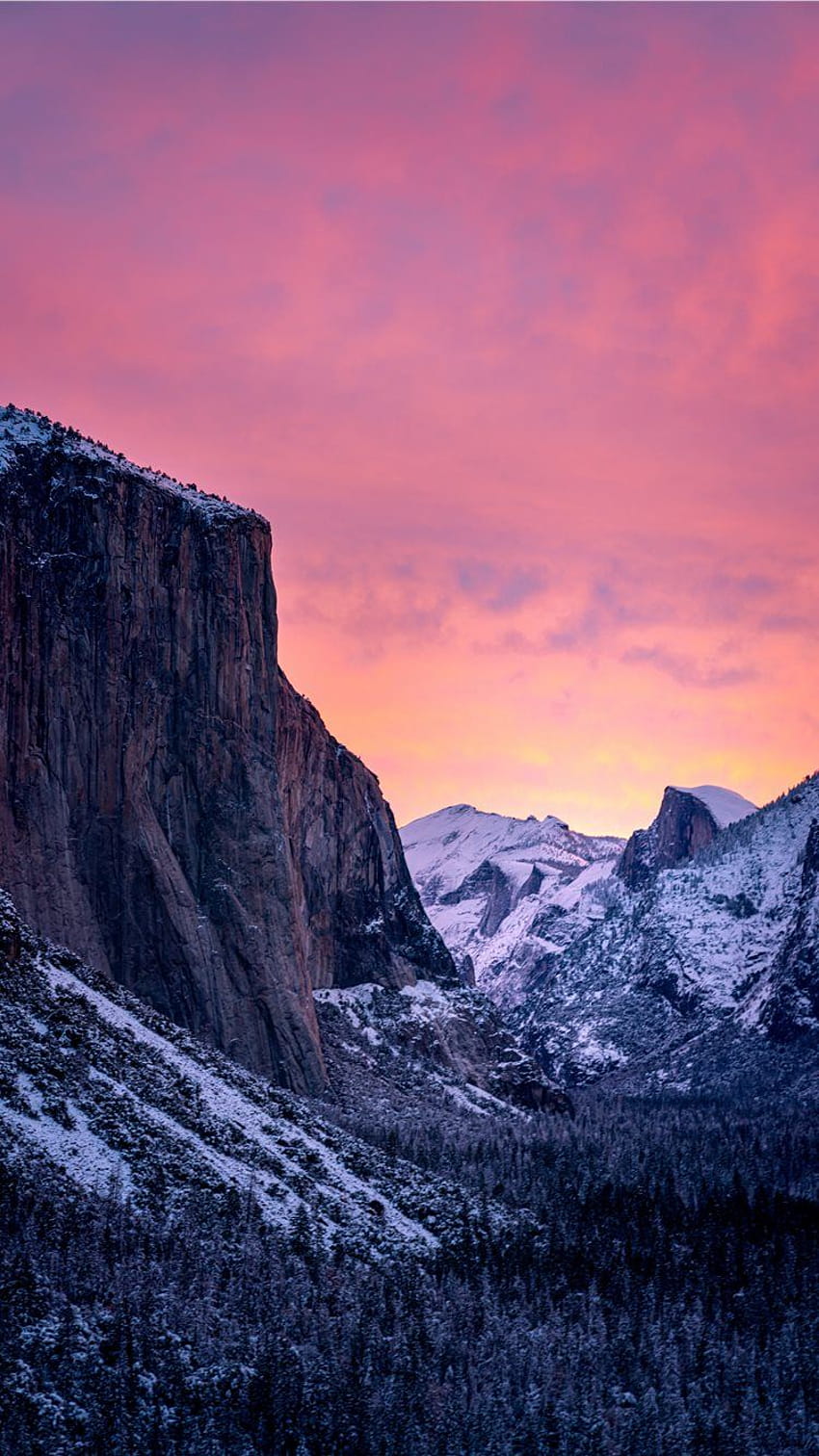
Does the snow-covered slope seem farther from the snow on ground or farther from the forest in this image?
the forest

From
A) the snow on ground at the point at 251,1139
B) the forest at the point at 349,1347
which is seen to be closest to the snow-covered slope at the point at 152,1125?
the snow on ground at the point at 251,1139

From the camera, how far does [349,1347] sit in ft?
447

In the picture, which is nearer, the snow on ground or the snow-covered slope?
the snow-covered slope

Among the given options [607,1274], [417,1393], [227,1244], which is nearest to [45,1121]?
[227,1244]

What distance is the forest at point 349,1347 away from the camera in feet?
388

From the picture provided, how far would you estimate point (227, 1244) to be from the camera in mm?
151250

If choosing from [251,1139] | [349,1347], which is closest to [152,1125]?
[251,1139]

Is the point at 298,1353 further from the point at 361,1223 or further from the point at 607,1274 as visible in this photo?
the point at 607,1274

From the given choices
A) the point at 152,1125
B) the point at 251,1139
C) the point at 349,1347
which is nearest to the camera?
the point at 349,1347

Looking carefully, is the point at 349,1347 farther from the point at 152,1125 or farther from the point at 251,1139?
the point at 251,1139

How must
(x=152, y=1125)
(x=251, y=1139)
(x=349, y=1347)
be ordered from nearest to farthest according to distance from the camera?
(x=349, y=1347) → (x=152, y=1125) → (x=251, y=1139)

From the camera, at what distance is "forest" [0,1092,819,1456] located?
11831cm

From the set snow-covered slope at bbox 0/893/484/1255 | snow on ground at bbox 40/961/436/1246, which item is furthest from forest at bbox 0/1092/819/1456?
snow on ground at bbox 40/961/436/1246

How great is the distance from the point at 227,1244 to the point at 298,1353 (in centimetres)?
2129
